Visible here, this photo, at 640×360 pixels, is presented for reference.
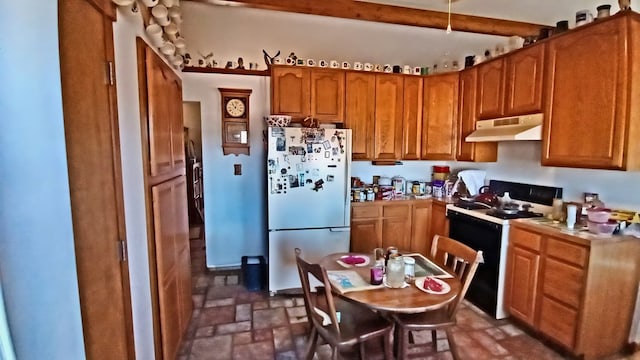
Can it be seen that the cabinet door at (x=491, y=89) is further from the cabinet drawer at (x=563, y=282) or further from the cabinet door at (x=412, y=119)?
the cabinet drawer at (x=563, y=282)

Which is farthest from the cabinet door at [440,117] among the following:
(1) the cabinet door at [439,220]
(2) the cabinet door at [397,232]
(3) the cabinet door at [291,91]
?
(3) the cabinet door at [291,91]

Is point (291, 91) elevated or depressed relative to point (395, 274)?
elevated

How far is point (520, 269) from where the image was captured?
2.71 m

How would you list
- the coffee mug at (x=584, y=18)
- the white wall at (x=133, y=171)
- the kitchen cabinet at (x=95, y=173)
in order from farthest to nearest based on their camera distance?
the coffee mug at (x=584, y=18) → the white wall at (x=133, y=171) → the kitchen cabinet at (x=95, y=173)

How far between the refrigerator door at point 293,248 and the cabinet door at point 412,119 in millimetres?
1293

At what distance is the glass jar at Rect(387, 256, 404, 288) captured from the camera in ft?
6.16

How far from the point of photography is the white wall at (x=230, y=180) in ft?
12.6

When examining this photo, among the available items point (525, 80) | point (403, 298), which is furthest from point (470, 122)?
point (403, 298)

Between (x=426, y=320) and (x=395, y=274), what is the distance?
0.43 metres

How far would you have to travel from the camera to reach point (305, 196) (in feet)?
10.9

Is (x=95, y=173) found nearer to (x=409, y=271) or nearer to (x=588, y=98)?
(x=409, y=271)

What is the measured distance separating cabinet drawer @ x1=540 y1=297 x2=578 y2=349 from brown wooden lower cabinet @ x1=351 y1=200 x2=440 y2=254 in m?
1.44

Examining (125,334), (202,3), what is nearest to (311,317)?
(125,334)

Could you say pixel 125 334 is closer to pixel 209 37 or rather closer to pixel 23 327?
pixel 23 327
